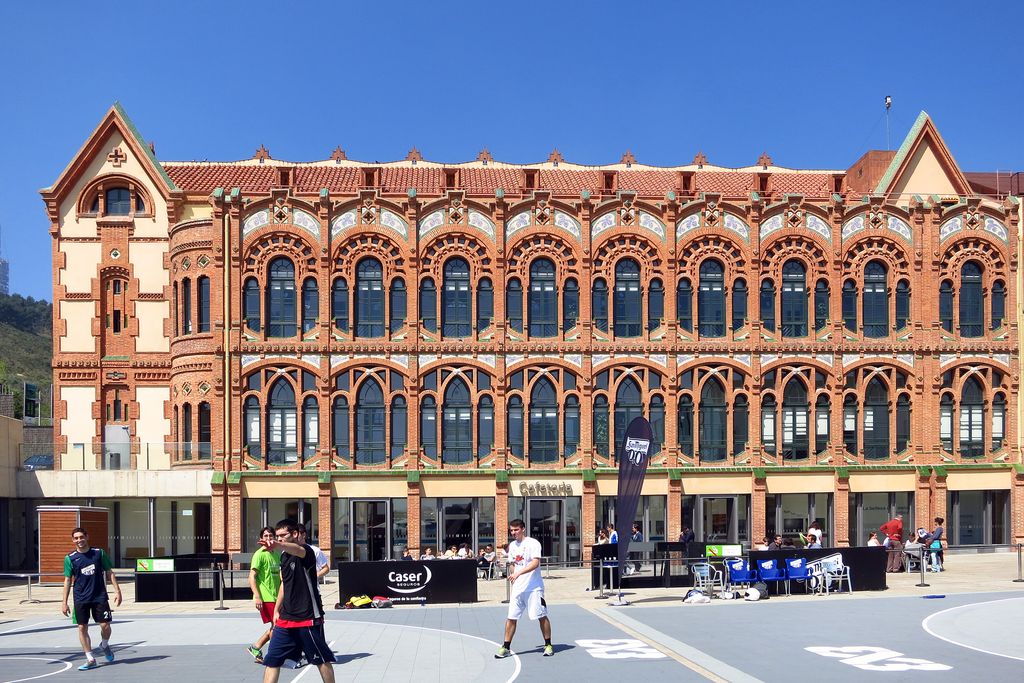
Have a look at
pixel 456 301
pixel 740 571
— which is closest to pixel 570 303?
pixel 456 301

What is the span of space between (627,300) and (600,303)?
113 centimetres

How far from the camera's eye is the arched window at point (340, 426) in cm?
4581

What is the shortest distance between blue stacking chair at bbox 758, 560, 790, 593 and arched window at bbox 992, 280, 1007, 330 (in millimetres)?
23708

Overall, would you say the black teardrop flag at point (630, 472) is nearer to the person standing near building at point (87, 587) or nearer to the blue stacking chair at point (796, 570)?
the blue stacking chair at point (796, 570)

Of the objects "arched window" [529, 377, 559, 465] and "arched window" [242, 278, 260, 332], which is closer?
"arched window" [242, 278, 260, 332]

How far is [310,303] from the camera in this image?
151 feet

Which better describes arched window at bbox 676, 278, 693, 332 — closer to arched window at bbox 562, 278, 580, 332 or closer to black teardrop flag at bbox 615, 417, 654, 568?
arched window at bbox 562, 278, 580, 332

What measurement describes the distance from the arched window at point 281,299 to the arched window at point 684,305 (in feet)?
51.1

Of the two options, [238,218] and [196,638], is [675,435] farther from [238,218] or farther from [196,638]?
[196,638]

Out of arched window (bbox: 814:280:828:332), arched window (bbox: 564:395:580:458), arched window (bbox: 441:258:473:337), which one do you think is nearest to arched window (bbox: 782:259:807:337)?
arched window (bbox: 814:280:828:332)

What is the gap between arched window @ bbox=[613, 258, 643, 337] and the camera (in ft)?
154

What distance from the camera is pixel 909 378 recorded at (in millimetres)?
47844

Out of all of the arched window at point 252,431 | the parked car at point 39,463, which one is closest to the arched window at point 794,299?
the arched window at point 252,431

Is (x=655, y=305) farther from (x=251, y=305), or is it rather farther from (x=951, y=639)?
(x=951, y=639)
